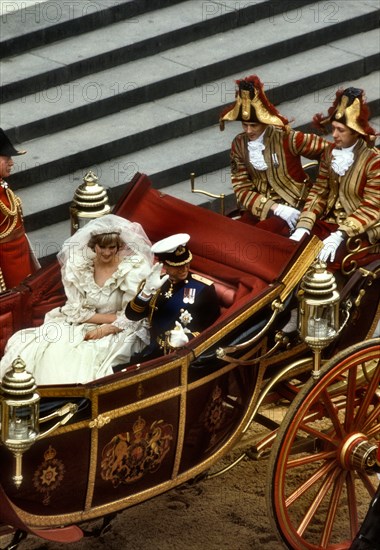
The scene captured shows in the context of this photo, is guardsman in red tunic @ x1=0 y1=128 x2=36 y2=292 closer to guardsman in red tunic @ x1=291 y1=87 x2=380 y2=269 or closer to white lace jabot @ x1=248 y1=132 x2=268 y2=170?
white lace jabot @ x1=248 y1=132 x2=268 y2=170

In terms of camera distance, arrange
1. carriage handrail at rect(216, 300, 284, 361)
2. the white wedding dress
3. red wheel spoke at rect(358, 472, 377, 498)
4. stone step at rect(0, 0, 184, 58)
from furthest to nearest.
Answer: stone step at rect(0, 0, 184, 58)
red wheel spoke at rect(358, 472, 377, 498)
the white wedding dress
carriage handrail at rect(216, 300, 284, 361)

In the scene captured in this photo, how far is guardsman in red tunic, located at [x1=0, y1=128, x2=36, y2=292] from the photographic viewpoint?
1080 cm

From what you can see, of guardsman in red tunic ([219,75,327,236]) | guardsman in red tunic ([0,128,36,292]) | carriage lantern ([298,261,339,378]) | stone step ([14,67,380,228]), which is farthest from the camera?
stone step ([14,67,380,228])

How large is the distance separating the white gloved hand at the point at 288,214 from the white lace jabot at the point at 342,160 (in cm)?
41

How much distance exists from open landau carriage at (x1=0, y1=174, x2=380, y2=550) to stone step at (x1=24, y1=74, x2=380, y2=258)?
1843 mm

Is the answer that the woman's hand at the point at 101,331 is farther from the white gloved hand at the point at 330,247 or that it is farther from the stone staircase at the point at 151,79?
the stone staircase at the point at 151,79

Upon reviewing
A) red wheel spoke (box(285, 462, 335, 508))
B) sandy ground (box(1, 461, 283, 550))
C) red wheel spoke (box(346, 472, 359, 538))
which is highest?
red wheel spoke (box(285, 462, 335, 508))

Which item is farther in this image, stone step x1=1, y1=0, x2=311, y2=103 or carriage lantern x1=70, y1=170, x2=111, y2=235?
stone step x1=1, y1=0, x2=311, y2=103

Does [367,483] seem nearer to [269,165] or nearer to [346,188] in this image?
[346,188]

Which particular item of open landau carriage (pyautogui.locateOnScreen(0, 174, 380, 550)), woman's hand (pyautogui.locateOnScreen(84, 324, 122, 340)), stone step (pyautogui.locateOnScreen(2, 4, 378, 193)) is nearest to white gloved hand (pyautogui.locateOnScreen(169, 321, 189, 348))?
open landau carriage (pyautogui.locateOnScreen(0, 174, 380, 550))

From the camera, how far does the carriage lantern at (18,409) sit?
27.7 ft

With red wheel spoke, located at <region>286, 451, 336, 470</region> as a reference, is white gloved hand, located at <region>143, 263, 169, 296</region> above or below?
above

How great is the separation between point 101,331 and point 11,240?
4.32ft

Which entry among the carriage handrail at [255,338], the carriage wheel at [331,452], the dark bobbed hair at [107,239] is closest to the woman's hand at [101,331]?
the dark bobbed hair at [107,239]
